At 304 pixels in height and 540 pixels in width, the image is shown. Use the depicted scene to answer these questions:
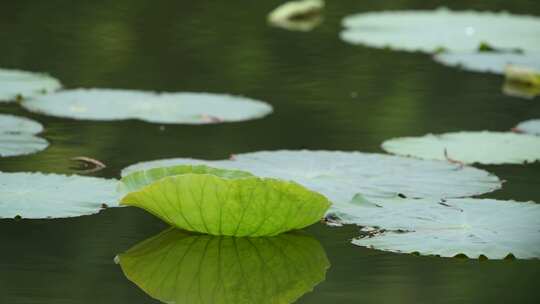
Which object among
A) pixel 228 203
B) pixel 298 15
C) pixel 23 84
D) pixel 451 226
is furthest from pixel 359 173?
pixel 298 15

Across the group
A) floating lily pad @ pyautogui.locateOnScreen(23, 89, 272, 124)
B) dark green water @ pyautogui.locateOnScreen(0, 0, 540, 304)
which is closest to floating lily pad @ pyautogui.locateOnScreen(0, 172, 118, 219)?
dark green water @ pyautogui.locateOnScreen(0, 0, 540, 304)

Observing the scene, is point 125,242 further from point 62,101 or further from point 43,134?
point 62,101

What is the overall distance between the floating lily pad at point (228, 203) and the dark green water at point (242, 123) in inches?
3.7

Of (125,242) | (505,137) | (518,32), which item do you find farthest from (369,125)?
(518,32)

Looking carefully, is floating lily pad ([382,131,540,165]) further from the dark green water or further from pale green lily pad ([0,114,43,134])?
pale green lily pad ([0,114,43,134])

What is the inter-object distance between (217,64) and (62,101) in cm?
87

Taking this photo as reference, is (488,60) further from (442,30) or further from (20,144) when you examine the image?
(20,144)

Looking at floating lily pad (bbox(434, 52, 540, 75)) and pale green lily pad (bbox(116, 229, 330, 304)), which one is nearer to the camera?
pale green lily pad (bbox(116, 229, 330, 304))

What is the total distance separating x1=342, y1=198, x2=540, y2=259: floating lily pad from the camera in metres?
2.26

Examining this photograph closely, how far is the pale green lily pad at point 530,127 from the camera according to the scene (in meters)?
3.36

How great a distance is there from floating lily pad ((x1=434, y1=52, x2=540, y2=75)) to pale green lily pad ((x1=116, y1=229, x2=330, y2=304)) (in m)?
2.06

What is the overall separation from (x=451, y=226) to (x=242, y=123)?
1207mm

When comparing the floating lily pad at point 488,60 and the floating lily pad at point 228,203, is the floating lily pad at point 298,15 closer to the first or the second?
the floating lily pad at point 488,60

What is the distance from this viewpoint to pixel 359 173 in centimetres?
279
